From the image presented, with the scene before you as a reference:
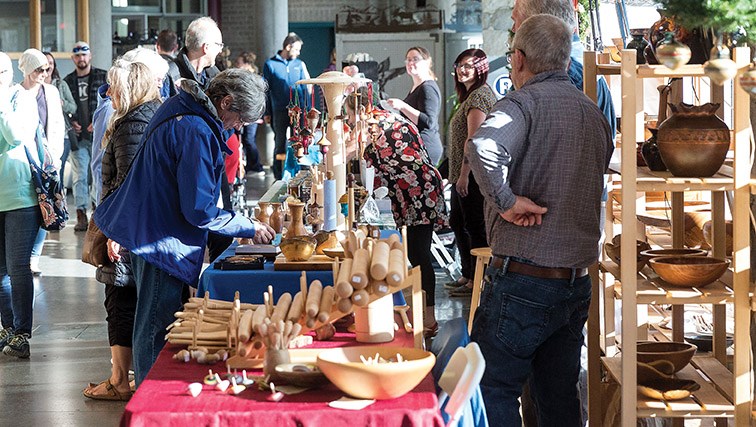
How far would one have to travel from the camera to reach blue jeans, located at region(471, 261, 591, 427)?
3.47 m

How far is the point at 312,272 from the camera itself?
404 centimetres

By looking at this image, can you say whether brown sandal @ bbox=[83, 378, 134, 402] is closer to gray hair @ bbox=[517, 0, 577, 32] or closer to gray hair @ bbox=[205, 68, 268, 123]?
gray hair @ bbox=[205, 68, 268, 123]

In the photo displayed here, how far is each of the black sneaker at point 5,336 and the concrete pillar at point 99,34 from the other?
952cm

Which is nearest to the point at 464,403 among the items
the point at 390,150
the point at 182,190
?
the point at 182,190

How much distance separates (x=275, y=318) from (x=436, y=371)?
50 centimetres

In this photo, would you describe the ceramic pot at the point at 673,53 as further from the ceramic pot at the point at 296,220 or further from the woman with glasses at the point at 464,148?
the woman with glasses at the point at 464,148

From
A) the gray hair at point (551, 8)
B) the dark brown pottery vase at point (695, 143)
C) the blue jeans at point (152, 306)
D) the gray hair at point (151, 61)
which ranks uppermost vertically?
the gray hair at point (551, 8)

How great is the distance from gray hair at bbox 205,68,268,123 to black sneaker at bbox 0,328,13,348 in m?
2.69

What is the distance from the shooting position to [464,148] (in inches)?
264

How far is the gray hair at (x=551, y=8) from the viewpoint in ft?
13.3

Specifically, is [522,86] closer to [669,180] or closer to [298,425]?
[669,180]

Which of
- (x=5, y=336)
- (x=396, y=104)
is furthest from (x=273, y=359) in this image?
(x=396, y=104)

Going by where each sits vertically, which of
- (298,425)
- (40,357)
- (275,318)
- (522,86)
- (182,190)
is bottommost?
(40,357)

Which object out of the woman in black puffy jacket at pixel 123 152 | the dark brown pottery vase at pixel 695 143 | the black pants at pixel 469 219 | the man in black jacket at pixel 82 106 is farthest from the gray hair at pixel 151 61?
the man in black jacket at pixel 82 106
